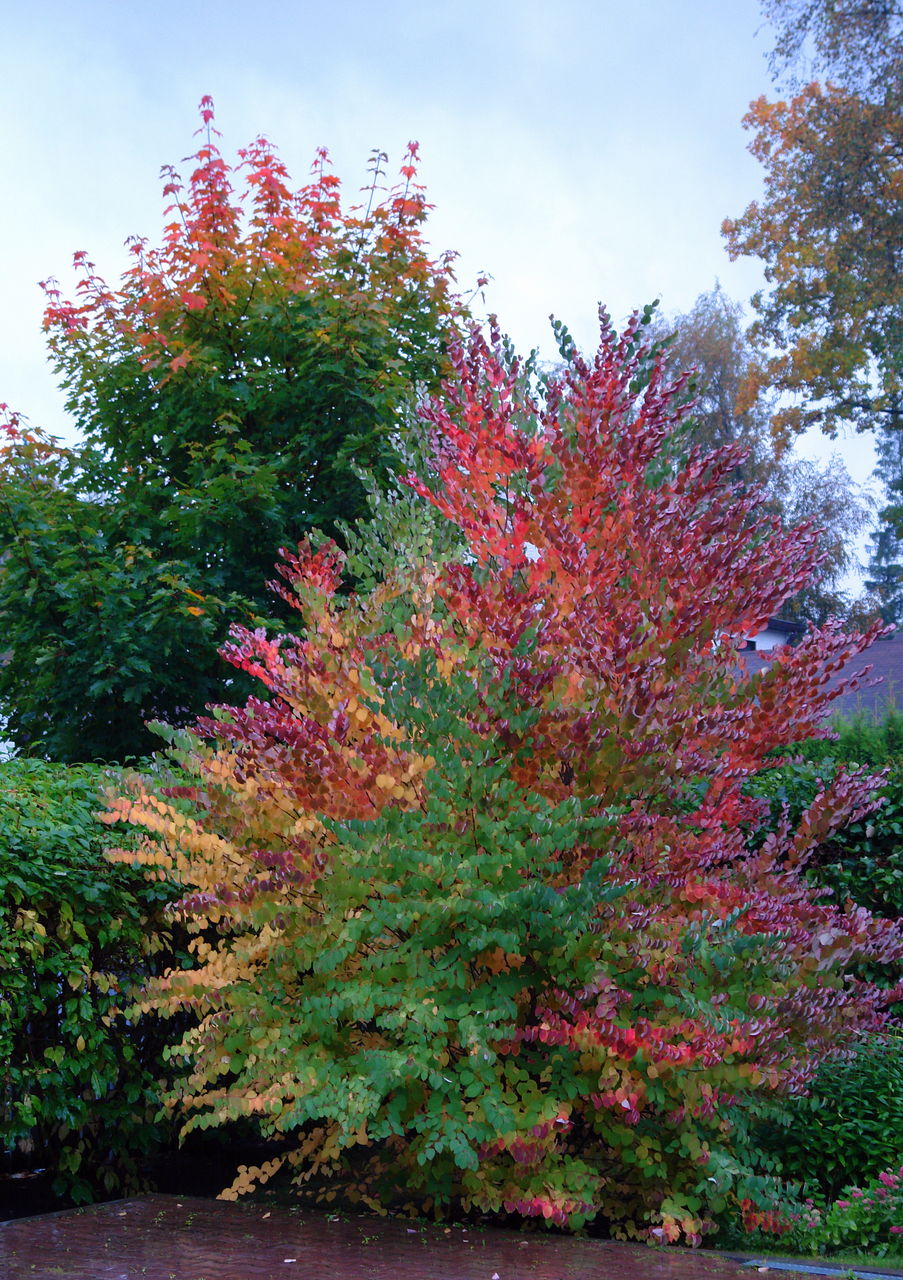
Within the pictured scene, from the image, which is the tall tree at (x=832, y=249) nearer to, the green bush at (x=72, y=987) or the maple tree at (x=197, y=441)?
the maple tree at (x=197, y=441)

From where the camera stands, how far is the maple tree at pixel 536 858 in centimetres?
514

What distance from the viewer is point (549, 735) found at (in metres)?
5.50

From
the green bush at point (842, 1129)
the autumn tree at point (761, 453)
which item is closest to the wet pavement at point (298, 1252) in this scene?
the green bush at point (842, 1129)

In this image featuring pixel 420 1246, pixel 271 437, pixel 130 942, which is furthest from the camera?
pixel 271 437

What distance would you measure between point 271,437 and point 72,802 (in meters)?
5.48

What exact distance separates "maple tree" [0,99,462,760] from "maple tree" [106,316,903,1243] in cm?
366

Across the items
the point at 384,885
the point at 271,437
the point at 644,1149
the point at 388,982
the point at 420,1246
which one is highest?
the point at 271,437

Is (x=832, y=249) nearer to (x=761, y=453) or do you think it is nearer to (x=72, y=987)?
(x=761, y=453)

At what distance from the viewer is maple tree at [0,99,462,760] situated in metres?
9.87

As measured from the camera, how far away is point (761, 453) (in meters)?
35.3

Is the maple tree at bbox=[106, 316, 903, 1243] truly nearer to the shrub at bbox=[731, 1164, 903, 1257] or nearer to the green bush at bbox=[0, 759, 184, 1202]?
the shrub at bbox=[731, 1164, 903, 1257]

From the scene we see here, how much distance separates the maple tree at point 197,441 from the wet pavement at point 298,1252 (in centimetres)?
465

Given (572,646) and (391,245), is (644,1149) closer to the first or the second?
(572,646)

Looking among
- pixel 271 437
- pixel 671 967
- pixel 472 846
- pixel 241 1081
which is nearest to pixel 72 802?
pixel 241 1081
